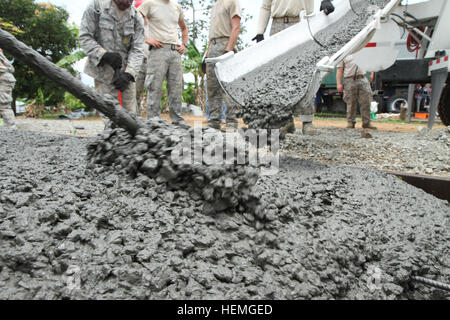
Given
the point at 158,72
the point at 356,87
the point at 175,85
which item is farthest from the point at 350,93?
the point at 158,72

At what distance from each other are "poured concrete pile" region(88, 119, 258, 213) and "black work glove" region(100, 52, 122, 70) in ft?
6.39

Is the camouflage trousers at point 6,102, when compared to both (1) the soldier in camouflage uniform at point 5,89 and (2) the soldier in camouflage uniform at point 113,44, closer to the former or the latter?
(1) the soldier in camouflage uniform at point 5,89

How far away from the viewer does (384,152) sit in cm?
362

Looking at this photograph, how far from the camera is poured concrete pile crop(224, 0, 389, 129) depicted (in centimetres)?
267

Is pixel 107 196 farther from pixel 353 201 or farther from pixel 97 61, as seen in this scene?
pixel 97 61

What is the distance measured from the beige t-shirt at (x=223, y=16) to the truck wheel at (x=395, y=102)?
9.37m

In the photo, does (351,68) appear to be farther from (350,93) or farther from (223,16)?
(223,16)

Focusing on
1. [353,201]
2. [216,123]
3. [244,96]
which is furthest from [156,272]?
[216,123]

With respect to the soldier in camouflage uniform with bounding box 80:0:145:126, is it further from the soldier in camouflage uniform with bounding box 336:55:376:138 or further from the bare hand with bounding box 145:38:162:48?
the soldier in camouflage uniform with bounding box 336:55:376:138

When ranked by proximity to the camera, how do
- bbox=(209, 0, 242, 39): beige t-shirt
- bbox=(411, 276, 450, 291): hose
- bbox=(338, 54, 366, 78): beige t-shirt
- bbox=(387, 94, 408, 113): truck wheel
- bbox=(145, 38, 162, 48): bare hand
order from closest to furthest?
bbox=(411, 276, 450, 291): hose, bbox=(145, 38, 162, 48): bare hand, bbox=(209, 0, 242, 39): beige t-shirt, bbox=(338, 54, 366, 78): beige t-shirt, bbox=(387, 94, 408, 113): truck wheel

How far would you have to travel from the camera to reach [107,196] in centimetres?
125

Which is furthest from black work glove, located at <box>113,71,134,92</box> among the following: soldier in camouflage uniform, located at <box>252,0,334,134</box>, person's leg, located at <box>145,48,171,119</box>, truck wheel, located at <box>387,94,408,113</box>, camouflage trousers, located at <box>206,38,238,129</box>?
truck wheel, located at <box>387,94,408,113</box>

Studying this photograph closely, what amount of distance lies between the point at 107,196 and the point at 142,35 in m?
2.68

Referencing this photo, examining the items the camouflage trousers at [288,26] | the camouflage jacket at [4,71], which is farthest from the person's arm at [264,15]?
the camouflage jacket at [4,71]
